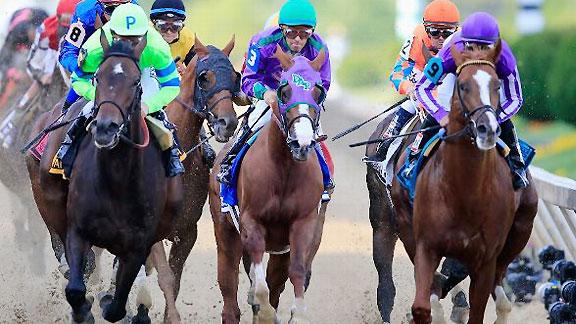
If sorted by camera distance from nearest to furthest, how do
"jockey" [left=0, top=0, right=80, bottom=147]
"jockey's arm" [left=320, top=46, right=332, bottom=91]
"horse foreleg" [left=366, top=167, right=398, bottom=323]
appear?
"jockey's arm" [left=320, top=46, right=332, bottom=91], "horse foreleg" [left=366, top=167, right=398, bottom=323], "jockey" [left=0, top=0, right=80, bottom=147]

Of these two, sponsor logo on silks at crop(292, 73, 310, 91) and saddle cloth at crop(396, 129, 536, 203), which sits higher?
sponsor logo on silks at crop(292, 73, 310, 91)

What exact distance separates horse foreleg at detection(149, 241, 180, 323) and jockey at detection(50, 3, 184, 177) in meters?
1.02

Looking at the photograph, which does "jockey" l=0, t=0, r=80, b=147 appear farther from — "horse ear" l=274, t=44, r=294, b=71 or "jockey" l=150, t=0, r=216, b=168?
"horse ear" l=274, t=44, r=294, b=71

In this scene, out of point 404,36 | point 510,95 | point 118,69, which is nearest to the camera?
point 118,69

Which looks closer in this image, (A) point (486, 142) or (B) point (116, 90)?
(A) point (486, 142)

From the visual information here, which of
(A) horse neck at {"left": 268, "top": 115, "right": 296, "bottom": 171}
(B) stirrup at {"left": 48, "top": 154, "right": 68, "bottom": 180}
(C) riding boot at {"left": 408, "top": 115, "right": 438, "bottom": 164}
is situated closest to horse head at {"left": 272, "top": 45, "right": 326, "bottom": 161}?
(A) horse neck at {"left": 268, "top": 115, "right": 296, "bottom": 171}

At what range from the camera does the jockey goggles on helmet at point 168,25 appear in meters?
10.8

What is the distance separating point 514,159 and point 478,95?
1.01 m

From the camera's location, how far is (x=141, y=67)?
8.90m

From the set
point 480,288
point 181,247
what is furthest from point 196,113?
point 480,288

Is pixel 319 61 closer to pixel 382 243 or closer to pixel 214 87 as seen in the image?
pixel 214 87

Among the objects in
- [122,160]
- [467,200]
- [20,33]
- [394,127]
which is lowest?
[467,200]

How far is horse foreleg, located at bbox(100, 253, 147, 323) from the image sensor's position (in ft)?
29.6

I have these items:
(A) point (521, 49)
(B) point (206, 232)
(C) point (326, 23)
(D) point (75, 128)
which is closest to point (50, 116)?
(D) point (75, 128)
